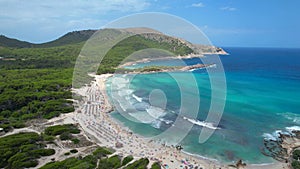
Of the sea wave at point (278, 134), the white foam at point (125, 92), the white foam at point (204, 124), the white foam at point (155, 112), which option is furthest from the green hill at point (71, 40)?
the sea wave at point (278, 134)

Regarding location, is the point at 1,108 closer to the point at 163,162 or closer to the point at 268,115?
the point at 163,162

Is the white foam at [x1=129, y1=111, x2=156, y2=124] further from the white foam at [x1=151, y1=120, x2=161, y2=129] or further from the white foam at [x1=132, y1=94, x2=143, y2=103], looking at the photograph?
the white foam at [x1=132, y1=94, x2=143, y2=103]

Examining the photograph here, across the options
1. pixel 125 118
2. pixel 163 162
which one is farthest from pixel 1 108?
pixel 163 162

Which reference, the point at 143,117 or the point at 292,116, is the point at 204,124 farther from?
the point at 292,116

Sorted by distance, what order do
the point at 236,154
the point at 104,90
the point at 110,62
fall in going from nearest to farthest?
the point at 236,154
the point at 104,90
the point at 110,62

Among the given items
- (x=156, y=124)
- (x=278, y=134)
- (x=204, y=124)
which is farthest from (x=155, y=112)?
(x=278, y=134)

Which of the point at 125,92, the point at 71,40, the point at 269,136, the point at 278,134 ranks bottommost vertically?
the point at 269,136

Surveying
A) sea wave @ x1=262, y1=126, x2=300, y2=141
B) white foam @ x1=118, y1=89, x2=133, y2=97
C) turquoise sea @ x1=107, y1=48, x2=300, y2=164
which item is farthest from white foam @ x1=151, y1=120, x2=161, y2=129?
white foam @ x1=118, y1=89, x2=133, y2=97

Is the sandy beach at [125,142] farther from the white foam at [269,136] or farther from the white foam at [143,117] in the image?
the white foam at [269,136]

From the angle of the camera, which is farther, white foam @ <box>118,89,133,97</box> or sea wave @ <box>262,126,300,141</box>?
white foam @ <box>118,89,133,97</box>
